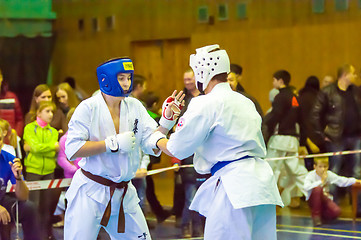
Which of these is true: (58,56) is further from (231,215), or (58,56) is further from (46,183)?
(231,215)

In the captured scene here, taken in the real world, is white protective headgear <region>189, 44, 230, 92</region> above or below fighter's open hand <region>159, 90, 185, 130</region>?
above

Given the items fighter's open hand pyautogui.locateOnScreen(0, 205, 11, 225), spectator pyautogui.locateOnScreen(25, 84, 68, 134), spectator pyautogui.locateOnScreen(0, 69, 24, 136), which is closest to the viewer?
fighter's open hand pyautogui.locateOnScreen(0, 205, 11, 225)

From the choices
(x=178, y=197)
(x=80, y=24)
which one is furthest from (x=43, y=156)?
(x=80, y=24)

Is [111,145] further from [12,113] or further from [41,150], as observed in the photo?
[12,113]

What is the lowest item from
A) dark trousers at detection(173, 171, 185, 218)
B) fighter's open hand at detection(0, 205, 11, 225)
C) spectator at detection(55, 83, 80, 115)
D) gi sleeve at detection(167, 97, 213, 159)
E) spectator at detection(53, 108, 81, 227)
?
dark trousers at detection(173, 171, 185, 218)

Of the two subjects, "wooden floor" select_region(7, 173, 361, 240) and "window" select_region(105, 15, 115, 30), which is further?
"window" select_region(105, 15, 115, 30)

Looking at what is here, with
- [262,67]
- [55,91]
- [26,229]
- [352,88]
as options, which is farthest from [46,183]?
[262,67]

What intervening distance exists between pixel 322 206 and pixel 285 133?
118cm

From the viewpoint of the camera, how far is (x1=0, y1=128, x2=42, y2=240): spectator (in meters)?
6.85

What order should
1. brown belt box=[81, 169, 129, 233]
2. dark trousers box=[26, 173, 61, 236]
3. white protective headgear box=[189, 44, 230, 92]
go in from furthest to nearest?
dark trousers box=[26, 173, 61, 236] → brown belt box=[81, 169, 129, 233] → white protective headgear box=[189, 44, 230, 92]

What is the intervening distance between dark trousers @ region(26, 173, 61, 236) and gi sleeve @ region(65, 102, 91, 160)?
3.09m

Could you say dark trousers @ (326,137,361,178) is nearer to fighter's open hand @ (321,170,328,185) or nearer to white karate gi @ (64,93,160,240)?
fighter's open hand @ (321,170,328,185)

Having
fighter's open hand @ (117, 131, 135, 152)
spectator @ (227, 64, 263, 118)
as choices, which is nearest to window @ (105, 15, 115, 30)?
spectator @ (227, 64, 263, 118)

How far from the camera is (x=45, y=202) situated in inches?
324
